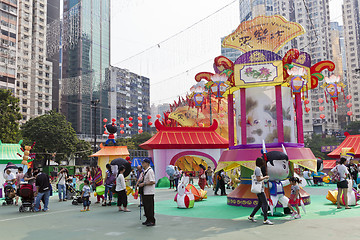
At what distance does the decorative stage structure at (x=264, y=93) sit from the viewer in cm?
1201

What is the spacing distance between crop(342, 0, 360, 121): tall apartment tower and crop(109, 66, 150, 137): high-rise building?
61.8 m

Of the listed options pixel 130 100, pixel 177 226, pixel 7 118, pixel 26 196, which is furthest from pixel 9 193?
pixel 130 100

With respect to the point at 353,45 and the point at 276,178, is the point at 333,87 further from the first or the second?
the point at 353,45

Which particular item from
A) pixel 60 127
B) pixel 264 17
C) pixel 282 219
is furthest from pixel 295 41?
pixel 282 219

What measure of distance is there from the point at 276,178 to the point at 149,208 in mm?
3620

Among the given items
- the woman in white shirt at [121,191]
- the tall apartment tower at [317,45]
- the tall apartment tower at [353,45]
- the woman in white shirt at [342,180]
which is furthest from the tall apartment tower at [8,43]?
the tall apartment tower at [353,45]

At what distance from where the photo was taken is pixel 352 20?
9606cm

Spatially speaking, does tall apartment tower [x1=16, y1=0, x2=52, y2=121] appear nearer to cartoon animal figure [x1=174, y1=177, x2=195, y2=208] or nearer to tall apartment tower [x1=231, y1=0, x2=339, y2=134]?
tall apartment tower [x1=231, y1=0, x2=339, y2=134]

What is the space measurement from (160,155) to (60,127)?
1025 inches

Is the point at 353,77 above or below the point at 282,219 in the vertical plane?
above

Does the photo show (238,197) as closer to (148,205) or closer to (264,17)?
(148,205)

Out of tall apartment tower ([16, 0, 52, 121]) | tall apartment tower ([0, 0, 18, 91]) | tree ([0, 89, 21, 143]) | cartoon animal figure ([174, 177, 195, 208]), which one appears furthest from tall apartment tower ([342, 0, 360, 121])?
cartoon animal figure ([174, 177, 195, 208])

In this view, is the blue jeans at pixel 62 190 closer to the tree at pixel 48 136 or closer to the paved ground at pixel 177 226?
the paved ground at pixel 177 226

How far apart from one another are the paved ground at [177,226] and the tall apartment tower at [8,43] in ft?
187
